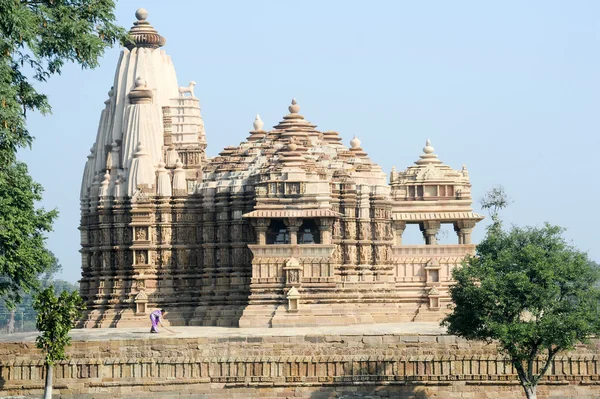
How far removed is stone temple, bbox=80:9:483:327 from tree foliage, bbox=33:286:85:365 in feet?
42.7

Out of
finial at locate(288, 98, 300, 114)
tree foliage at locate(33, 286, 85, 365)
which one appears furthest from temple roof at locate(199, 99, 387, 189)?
tree foliage at locate(33, 286, 85, 365)

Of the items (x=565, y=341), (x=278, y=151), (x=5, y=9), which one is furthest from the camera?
(x=278, y=151)

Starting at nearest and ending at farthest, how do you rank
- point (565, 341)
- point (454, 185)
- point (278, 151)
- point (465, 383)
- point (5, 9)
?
point (5, 9), point (565, 341), point (465, 383), point (278, 151), point (454, 185)

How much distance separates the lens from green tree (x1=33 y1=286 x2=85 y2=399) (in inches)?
1890

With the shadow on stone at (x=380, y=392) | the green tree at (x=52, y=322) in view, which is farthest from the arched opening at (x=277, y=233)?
the green tree at (x=52, y=322)

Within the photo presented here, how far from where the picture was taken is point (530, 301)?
48.2 meters

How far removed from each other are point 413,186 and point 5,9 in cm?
3619

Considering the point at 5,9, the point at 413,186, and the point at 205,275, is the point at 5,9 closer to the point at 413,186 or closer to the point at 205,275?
the point at 205,275

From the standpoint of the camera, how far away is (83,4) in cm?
→ 4022

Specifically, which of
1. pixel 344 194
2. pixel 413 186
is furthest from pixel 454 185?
pixel 344 194

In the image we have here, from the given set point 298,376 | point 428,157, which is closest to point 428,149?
point 428,157

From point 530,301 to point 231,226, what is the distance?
727 inches

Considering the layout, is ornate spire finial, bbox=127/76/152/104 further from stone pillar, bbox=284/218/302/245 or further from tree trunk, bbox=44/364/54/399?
tree trunk, bbox=44/364/54/399

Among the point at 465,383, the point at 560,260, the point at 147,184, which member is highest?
the point at 147,184
